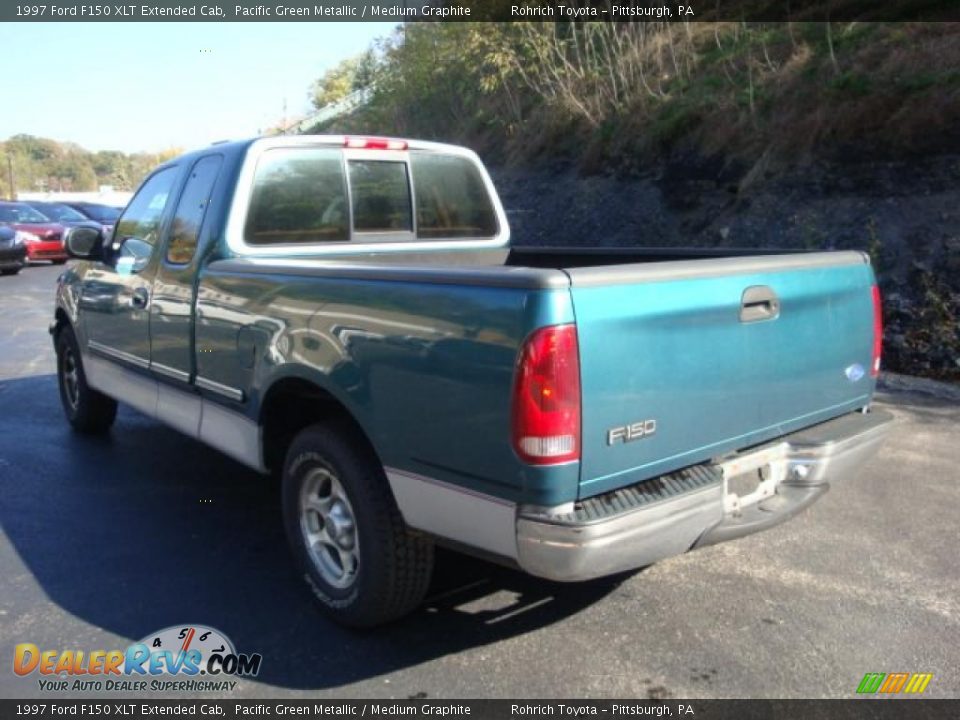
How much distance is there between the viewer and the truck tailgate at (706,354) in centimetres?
278

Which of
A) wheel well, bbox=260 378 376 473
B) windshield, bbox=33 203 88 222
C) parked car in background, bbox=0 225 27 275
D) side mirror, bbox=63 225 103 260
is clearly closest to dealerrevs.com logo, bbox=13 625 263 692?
wheel well, bbox=260 378 376 473

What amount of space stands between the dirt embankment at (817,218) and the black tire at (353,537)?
636 centimetres

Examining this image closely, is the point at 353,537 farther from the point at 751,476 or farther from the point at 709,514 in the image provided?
the point at 751,476

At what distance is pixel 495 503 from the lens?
280 centimetres

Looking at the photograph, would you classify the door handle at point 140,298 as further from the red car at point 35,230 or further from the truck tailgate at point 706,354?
the red car at point 35,230

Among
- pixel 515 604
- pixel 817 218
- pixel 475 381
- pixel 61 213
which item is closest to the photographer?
pixel 475 381

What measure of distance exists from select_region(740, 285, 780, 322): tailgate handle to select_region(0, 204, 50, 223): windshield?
2219 cm

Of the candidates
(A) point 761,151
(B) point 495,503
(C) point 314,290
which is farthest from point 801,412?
(A) point 761,151

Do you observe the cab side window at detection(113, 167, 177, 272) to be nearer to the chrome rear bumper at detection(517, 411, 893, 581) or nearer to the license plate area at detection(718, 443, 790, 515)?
the chrome rear bumper at detection(517, 411, 893, 581)

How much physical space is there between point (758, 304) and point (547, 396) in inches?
42.6

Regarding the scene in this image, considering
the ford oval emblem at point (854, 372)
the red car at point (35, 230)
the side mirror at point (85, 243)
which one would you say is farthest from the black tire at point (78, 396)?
the red car at point (35, 230)

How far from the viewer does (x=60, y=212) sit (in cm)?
2344

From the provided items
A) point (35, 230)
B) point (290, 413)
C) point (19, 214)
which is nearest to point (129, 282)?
point (290, 413)
